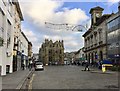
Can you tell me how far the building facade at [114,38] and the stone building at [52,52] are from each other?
7537 cm

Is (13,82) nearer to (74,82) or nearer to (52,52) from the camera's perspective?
(74,82)

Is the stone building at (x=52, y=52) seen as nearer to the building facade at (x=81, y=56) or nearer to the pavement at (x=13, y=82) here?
the building facade at (x=81, y=56)

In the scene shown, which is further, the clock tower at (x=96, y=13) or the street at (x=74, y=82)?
the clock tower at (x=96, y=13)

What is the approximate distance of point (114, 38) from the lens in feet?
163

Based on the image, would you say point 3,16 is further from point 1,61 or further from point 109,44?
point 109,44

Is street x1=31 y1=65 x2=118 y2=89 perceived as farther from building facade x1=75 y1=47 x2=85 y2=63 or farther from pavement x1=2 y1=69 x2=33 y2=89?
building facade x1=75 y1=47 x2=85 y2=63

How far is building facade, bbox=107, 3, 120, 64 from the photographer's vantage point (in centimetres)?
4710

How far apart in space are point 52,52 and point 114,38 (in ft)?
272

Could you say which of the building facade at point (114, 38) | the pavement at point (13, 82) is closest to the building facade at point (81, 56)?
the building facade at point (114, 38)

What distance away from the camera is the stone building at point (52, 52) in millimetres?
128375

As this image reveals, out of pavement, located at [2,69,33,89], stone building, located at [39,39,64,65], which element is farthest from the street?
stone building, located at [39,39,64,65]

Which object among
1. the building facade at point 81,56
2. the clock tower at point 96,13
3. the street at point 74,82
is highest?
the clock tower at point 96,13

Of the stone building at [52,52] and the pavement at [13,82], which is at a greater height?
the stone building at [52,52]

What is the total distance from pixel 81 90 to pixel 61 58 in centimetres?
11703
